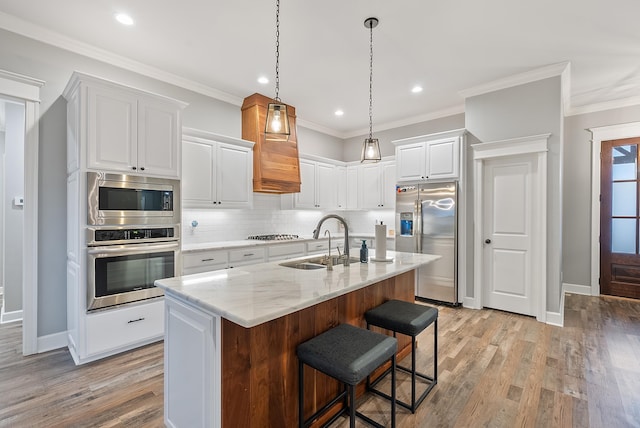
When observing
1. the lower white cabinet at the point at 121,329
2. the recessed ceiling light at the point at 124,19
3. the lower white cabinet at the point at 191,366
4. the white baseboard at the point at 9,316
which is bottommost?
the white baseboard at the point at 9,316

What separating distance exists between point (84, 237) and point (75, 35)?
1944 mm

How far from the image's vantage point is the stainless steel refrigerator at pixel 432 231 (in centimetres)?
423

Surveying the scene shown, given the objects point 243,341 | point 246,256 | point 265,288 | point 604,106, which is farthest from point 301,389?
point 604,106

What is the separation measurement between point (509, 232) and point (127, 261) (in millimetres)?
4396

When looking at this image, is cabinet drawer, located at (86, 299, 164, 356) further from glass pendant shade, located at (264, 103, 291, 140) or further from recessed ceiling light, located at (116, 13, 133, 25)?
recessed ceiling light, located at (116, 13, 133, 25)

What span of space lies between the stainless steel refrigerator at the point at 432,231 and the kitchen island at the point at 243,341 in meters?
2.60

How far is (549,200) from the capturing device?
12.0 ft

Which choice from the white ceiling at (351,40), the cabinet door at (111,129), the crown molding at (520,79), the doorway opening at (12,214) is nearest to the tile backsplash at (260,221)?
the cabinet door at (111,129)

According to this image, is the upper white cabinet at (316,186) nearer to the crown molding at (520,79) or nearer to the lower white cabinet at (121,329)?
the crown molding at (520,79)

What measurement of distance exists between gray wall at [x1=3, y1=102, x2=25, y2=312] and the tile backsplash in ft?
6.69

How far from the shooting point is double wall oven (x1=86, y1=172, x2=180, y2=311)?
8.80ft

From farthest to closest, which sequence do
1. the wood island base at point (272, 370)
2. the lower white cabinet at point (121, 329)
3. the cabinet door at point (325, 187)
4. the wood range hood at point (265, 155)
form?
the cabinet door at point (325, 187), the wood range hood at point (265, 155), the lower white cabinet at point (121, 329), the wood island base at point (272, 370)

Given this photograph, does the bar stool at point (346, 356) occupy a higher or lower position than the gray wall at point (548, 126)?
lower

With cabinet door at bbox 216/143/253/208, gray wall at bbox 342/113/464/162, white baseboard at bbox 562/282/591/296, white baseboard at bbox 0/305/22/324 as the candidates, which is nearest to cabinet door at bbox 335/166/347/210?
gray wall at bbox 342/113/464/162
